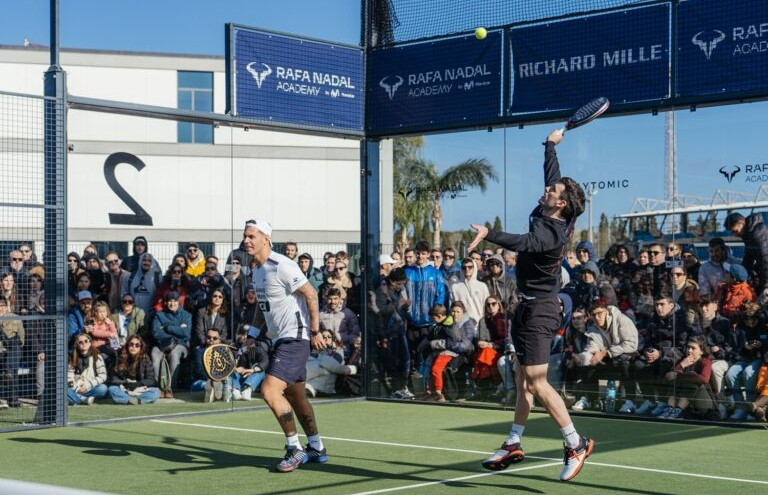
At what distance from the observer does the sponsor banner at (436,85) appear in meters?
14.0

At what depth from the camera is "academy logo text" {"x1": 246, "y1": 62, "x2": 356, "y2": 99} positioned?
1410 centimetres

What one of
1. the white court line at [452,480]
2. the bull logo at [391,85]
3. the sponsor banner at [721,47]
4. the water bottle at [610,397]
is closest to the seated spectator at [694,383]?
the water bottle at [610,397]

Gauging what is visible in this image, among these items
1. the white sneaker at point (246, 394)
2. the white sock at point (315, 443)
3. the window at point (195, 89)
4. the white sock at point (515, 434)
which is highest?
the window at point (195, 89)

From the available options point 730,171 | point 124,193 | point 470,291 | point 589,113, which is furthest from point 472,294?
point 589,113

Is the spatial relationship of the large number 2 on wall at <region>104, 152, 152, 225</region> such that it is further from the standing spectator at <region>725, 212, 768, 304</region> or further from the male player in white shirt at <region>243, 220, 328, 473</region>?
the standing spectator at <region>725, 212, 768, 304</region>

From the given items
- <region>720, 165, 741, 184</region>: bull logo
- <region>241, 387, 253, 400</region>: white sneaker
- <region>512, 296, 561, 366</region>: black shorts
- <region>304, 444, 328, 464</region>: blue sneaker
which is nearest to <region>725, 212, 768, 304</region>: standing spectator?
<region>720, 165, 741, 184</region>: bull logo

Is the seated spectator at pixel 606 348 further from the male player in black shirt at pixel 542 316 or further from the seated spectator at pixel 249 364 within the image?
the male player in black shirt at pixel 542 316

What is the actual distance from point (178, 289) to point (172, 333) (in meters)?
0.57

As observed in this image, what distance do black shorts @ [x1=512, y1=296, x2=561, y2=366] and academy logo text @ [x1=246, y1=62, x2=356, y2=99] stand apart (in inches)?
256

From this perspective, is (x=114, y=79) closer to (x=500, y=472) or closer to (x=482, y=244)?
(x=482, y=244)

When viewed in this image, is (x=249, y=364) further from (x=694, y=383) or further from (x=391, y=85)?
(x=694, y=383)

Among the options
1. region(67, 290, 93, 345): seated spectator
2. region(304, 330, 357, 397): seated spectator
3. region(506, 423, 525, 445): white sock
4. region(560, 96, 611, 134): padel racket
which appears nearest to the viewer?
region(506, 423, 525, 445): white sock

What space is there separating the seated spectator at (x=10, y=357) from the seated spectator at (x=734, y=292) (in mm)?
7479

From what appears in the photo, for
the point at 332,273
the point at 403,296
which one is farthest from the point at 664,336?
the point at 332,273
